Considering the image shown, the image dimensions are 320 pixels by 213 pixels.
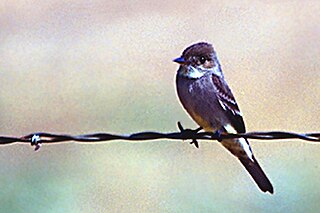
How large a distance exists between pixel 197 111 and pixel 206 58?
39cm

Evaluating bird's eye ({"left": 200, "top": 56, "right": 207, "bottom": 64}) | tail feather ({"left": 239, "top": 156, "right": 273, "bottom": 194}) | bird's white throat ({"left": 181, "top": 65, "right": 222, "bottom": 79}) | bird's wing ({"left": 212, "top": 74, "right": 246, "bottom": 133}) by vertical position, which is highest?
bird's eye ({"left": 200, "top": 56, "right": 207, "bottom": 64})

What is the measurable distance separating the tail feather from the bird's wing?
0.20 metres

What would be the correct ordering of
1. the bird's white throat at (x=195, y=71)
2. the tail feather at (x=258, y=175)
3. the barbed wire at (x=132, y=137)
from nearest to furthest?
the barbed wire at (x=132, y=137) < the tail feather at (x=258, y=175) < the bird's white throat at (x=195, y=71)

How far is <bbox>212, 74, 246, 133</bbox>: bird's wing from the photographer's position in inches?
158

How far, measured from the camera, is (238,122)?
4059 millimetres

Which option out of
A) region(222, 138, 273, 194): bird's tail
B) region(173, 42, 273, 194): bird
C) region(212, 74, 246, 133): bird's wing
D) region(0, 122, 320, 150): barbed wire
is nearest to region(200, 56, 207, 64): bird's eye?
region(173, 42, 273, 194): bird

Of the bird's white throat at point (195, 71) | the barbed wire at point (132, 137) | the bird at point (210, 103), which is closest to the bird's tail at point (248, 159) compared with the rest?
the bird at point (210, 103)

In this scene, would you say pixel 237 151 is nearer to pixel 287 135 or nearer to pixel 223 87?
pixel 223 87

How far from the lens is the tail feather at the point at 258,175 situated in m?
3.92

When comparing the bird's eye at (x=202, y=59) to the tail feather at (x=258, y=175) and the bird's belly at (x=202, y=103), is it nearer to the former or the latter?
the bird's belly at (x=202, y=103)

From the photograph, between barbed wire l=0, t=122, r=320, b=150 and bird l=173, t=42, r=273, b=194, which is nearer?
barbed wire l=0, t=122, r=320, b=150

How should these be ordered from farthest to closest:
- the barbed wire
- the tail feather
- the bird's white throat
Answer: the bird's white throat
the tail feather
the barbed wire

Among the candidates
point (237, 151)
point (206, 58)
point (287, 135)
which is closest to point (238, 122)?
point (237, 151)

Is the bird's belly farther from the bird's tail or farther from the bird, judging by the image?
the bird's tail
